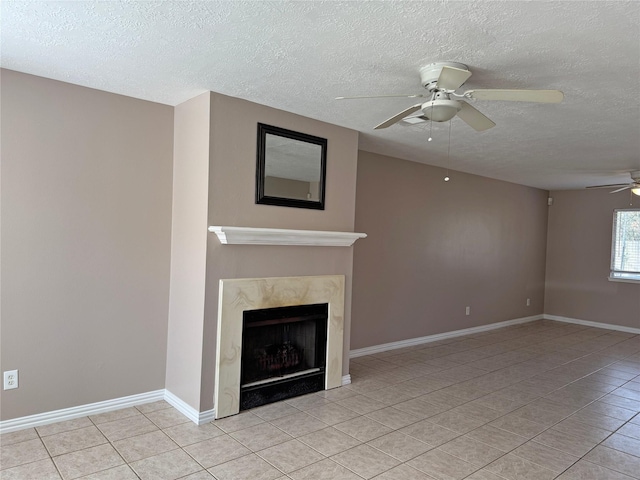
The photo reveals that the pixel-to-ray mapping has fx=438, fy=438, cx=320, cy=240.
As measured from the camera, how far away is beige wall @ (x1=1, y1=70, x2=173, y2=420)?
288 cm

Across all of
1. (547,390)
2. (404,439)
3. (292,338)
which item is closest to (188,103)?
(292,338)

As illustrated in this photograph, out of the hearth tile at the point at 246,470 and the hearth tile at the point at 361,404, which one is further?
the hearth tile at the point at 361,404

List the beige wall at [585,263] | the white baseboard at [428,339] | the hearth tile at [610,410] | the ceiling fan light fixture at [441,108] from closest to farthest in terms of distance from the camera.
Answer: the ceiling fan light fixture at [441,108], the hearth tile at [610,410], the white baseboard at [428,339], the beige wall at [585,263]

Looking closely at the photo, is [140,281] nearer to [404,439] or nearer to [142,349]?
[142,349]

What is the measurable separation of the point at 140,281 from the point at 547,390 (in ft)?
12.3

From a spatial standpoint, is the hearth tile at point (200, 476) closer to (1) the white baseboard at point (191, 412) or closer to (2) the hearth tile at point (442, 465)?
(1) the white baseboard at point (191, 412)

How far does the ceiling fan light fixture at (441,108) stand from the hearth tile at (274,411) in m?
2.38

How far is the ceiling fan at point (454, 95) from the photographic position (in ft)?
7.11

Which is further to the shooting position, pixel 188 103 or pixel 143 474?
pixel 188 103

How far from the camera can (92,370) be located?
10.5 ft

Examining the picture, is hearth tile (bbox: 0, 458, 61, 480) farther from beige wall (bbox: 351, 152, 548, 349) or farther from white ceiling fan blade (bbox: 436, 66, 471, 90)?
beige wall (bbox: 351, 152, 548, 349)

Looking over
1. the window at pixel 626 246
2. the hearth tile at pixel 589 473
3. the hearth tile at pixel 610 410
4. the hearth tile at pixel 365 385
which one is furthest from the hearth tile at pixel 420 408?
the window at pixel 626 246

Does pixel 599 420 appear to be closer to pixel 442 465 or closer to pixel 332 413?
pixel 442 465

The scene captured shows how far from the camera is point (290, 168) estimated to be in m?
3.60
